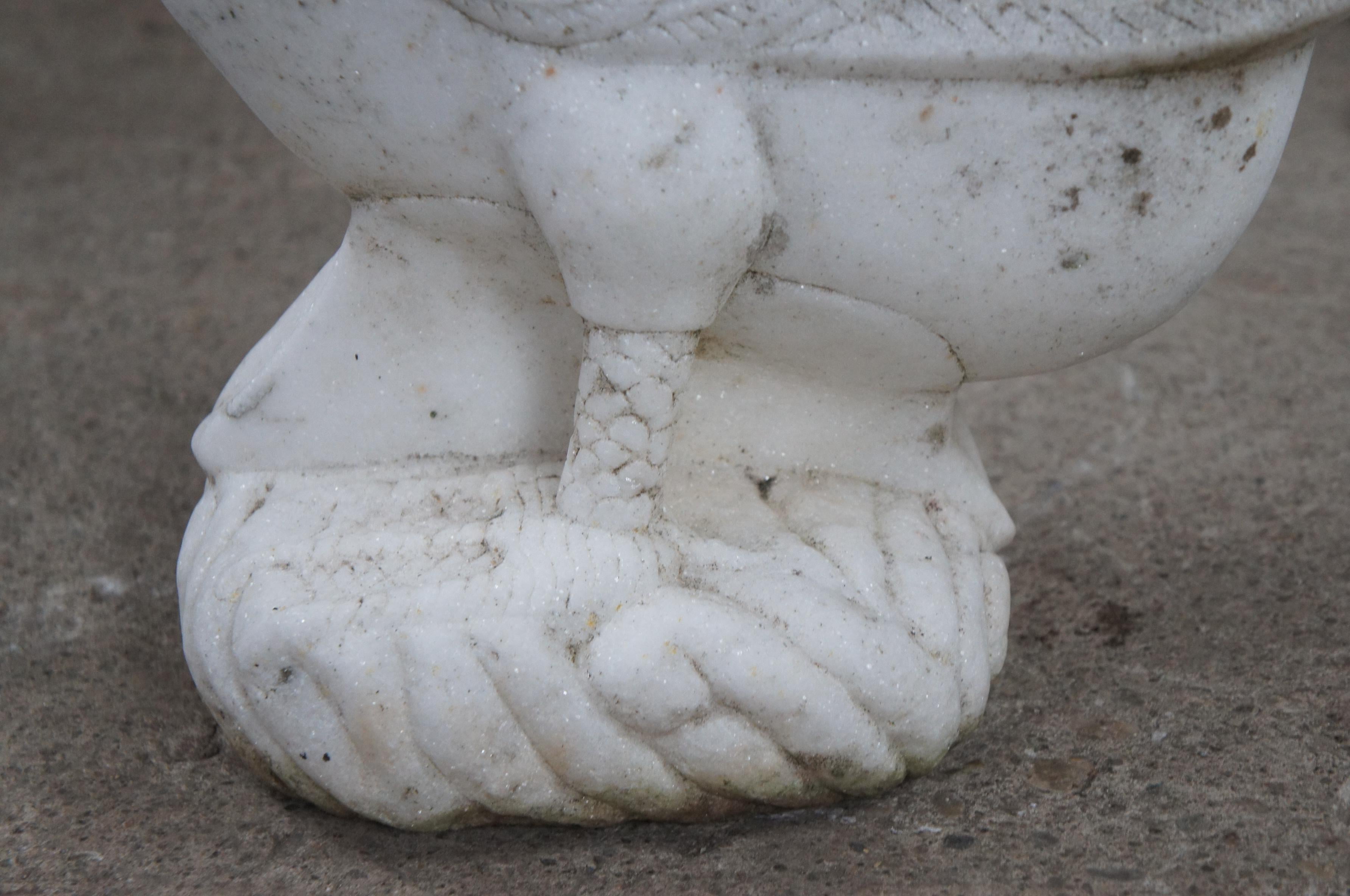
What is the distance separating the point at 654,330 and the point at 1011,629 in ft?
2.08

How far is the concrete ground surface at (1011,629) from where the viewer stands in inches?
46.6

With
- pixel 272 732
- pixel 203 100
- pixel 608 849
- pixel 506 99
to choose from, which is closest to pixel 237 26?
pixel 506 99

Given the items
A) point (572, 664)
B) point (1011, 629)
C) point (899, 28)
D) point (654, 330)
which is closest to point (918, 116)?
point (899, 28)

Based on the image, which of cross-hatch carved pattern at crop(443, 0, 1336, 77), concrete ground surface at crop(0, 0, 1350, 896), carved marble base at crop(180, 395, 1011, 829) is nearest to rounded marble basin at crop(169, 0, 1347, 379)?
cross-hatch carved pattern at crop(443, 0, 1336, 77)

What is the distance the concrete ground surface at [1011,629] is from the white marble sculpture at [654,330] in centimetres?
6

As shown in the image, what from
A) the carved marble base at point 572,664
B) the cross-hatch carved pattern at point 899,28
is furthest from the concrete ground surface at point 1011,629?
the cross-hatch carved pattern at point 899,28

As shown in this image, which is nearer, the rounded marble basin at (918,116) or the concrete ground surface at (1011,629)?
the rounded marble basin at (918,116)

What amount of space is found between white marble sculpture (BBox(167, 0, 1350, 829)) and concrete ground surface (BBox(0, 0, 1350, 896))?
64mm

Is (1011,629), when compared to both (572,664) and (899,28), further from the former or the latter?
(899,28)

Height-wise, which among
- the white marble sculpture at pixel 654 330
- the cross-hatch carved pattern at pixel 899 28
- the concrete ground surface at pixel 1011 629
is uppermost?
the cross-hatch carved pattern at pixel 899 28

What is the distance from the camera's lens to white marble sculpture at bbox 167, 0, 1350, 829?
1.06 meters

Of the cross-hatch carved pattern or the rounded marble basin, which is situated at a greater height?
the cross-hatch carved pattern

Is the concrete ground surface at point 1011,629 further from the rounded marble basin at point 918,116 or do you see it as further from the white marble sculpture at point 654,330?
the rounded marble basin at point 918,116

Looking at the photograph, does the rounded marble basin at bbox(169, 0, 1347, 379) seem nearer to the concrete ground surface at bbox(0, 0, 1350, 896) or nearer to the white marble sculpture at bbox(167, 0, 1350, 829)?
the white marble sculpture at bbox(167, 0, 1350, 829)
